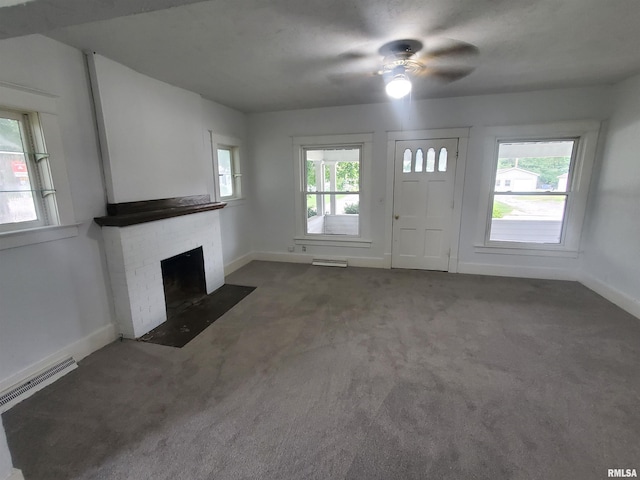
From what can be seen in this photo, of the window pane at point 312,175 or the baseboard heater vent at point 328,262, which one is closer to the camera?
the baseboard heater vent at point 328,262

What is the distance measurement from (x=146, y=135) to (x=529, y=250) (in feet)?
16.0

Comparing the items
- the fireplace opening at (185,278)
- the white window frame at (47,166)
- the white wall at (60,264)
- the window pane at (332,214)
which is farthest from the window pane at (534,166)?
the white window frame at (47,166)

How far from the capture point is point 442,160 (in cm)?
414

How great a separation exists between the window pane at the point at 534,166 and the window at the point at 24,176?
4.84 metres

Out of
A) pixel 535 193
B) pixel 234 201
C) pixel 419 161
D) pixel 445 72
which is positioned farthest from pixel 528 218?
pixel 234 201

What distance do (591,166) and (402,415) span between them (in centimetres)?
399

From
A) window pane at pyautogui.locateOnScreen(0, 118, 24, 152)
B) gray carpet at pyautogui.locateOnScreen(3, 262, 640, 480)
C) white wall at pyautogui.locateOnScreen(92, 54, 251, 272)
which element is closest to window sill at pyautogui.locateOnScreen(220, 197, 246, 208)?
white wall at pyautogui.locateOnScreen(92, 54, 251, 272)

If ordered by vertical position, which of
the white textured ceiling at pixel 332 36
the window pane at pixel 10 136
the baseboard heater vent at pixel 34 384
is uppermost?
the white textured ceiling at pixel 332 36

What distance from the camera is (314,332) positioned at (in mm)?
2750

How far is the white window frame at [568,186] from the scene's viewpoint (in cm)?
362

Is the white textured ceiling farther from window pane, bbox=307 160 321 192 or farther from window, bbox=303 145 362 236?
window pane, bbox=307 160 321 192

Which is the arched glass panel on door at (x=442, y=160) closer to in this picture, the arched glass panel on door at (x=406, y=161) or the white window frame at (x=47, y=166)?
the arched glass panel on door at (x=406, y=161)

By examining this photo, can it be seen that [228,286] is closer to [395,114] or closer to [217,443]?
[217,443]

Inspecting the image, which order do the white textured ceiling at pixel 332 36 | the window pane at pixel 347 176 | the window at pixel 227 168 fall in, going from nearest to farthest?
the white textured ceiling at pixel 332 36 < the window at pixel 227 168 < the window pane at pixel 347 176
